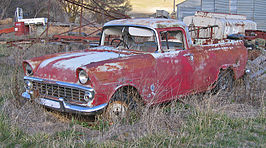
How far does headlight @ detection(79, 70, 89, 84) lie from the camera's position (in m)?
4.06

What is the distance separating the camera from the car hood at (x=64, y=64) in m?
4.29

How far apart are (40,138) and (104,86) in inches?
41.1

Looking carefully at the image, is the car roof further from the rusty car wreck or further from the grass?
the grass

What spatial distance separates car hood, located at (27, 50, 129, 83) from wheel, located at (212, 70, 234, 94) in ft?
7.52

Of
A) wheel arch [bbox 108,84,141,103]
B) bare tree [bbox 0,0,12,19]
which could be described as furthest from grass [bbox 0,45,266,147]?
bare tree [bbox 0,0,12,19]

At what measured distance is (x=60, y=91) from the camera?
434cm

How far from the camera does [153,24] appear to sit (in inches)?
206

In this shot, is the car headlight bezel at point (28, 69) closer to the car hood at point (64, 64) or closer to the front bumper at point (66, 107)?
the car hood at point (64, 64)

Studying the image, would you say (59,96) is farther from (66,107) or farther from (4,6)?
(4,6)

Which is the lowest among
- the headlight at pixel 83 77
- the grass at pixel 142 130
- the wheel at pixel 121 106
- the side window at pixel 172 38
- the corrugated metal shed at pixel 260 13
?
the grass at pixel 142 130

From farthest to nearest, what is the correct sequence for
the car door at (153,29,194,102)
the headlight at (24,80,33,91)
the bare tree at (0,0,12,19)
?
the bare tree at (0,0,12,19)
the car door at (153,29,194,102)
the headlight at (24,80,33,91)

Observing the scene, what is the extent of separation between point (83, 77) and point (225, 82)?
3.52m

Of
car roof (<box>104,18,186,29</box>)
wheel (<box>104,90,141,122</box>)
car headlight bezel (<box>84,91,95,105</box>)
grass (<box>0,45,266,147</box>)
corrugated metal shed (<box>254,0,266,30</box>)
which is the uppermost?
corrugated metal shed (<box>254,0,266,30</box>)

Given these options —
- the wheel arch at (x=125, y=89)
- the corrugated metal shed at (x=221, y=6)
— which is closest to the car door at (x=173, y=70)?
the wheel arch at (x=125, y=89)
